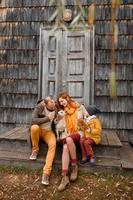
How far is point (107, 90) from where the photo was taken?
25.1ft

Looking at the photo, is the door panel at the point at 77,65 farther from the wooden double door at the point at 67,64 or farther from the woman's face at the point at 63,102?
the woman's face at the point at 63,102

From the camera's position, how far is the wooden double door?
25.7 feet

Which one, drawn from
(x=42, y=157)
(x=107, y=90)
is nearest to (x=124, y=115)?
(x=107, y=90)

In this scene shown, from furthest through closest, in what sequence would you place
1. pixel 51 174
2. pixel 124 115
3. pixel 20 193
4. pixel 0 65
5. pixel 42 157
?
pixel 0 65 < pixel 124 115 < pixel 42 157 < pixel 51 174 < pixel 20 193

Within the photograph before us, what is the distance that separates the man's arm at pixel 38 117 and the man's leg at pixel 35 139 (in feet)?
0.26

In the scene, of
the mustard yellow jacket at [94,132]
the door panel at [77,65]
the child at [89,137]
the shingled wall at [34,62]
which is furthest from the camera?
the door panel at [77,65]

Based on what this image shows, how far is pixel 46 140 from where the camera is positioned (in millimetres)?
5617

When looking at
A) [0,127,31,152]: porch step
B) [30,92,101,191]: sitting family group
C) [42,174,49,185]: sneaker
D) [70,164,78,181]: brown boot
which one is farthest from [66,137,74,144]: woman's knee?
[0,127,31,152]: porch step

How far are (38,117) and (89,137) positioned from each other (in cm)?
89

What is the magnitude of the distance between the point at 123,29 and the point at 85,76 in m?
1.32

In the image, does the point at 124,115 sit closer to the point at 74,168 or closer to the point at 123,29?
the point at 123,29

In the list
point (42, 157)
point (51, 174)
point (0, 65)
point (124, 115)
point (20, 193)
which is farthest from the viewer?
point (0, 65)

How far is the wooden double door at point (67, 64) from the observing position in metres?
7.84

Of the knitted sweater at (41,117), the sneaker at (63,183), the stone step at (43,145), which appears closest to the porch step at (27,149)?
the stone step at (43,145)
